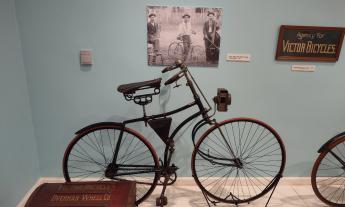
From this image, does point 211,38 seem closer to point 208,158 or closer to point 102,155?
point 208,158

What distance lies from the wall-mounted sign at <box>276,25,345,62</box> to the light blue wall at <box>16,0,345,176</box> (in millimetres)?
50

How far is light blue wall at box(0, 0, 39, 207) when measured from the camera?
1.66 meters

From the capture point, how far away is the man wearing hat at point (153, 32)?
183 cm

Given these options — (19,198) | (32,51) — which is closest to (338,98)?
(32,51)

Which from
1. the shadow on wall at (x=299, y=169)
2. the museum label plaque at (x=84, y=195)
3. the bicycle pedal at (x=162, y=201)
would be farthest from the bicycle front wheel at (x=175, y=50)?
the shadow on wall at (x=299, y=169)

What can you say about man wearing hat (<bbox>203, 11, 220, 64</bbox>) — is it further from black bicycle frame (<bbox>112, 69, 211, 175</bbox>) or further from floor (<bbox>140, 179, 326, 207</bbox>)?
floor (<bbox>140, 179, 326, 207</bbox>)

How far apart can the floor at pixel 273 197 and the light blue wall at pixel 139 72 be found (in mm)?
222

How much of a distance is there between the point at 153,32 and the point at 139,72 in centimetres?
31

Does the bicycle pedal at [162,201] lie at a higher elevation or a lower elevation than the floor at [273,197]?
higher

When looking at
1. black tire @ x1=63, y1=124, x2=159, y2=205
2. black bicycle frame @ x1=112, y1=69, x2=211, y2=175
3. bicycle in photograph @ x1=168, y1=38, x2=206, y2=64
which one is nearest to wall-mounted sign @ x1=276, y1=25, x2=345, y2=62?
bicycle in photograph @ x1=168, y1=38, x2=206, y2=64

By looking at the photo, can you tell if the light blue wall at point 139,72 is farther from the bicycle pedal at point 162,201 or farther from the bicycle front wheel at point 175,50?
the bicycle pedal at point 162,201

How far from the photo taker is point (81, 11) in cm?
180

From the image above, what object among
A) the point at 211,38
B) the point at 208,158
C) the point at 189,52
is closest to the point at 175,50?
the point at 189,52

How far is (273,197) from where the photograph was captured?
215 cm
